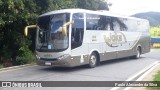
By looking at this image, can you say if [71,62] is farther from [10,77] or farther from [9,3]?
[9,3]

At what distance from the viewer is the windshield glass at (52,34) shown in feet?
46.5

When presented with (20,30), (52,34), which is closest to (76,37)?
(52,34)

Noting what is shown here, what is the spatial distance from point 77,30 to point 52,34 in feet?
4.03

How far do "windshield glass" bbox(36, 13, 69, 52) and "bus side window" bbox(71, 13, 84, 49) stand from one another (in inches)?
16.9

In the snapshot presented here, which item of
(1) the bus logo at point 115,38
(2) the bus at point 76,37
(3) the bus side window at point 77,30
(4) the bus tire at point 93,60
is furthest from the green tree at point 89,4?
(3) the bus side window at point 77,30

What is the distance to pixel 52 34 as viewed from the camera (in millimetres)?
14477

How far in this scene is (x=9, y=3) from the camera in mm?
15359

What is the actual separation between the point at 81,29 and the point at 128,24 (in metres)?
6.45

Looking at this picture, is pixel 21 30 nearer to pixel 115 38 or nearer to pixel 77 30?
pixel 77 30

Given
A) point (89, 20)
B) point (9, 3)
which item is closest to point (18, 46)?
point (9, 3)

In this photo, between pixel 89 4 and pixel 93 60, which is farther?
pixel 89 4

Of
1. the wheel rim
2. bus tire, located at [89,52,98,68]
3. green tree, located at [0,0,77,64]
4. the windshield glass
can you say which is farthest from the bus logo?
green tree, located at [0,0,77,64]

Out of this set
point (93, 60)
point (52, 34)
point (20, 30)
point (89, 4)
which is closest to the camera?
point (52, 34)

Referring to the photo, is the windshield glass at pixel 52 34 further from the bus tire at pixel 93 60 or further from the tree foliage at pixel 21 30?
the bus tire at pixel 93 60
